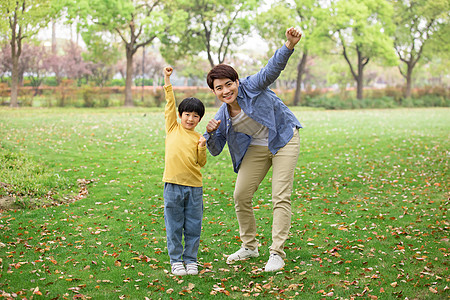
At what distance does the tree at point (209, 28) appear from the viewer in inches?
1439

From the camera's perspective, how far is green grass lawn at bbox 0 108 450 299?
4.61m

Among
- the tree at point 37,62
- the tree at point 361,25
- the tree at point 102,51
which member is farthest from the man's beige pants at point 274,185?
the tree at point 37,62

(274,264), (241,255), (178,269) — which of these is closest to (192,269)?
(178,269)

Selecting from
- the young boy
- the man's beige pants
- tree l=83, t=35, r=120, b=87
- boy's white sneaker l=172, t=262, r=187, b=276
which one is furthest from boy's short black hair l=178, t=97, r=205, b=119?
tree l=83, t=35, r=120, b=87

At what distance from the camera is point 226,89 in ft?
15.5

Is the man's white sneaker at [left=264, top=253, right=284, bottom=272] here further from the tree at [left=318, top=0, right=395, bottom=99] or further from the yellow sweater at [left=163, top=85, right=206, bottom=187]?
the tree at [left=318, top=0, right=395, bottom=99]

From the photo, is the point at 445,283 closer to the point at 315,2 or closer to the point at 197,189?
the point at 197,189

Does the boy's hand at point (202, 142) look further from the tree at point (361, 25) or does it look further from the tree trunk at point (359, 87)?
the tree trunk at point (359, 87)

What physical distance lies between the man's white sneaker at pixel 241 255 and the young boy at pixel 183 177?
52 centimetres

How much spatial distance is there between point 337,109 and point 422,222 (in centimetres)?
3435

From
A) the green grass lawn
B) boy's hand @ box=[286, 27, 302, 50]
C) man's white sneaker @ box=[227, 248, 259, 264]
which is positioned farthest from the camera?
man's white sneaker @ box=[227, 248, 259, 264]

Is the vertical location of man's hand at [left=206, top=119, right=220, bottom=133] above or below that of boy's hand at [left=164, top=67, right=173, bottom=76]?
below

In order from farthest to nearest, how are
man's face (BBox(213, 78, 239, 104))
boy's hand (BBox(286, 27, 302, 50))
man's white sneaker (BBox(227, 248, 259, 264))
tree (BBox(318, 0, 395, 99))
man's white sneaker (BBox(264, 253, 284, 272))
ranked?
1. tree (BBox(318, 0, 395, 99))
2. man's white sneaker (BBox(227, 248, 259, 264))
3. man's white sneaker (BBox(264, 253, 284, 272))
4. man's face (BBox(213, 78, 239, 104))
5. boy's hand (BBox(286, 27, 302, 50))

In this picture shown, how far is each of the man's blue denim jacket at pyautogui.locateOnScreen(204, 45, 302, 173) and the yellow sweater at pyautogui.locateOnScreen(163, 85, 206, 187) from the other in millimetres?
220
